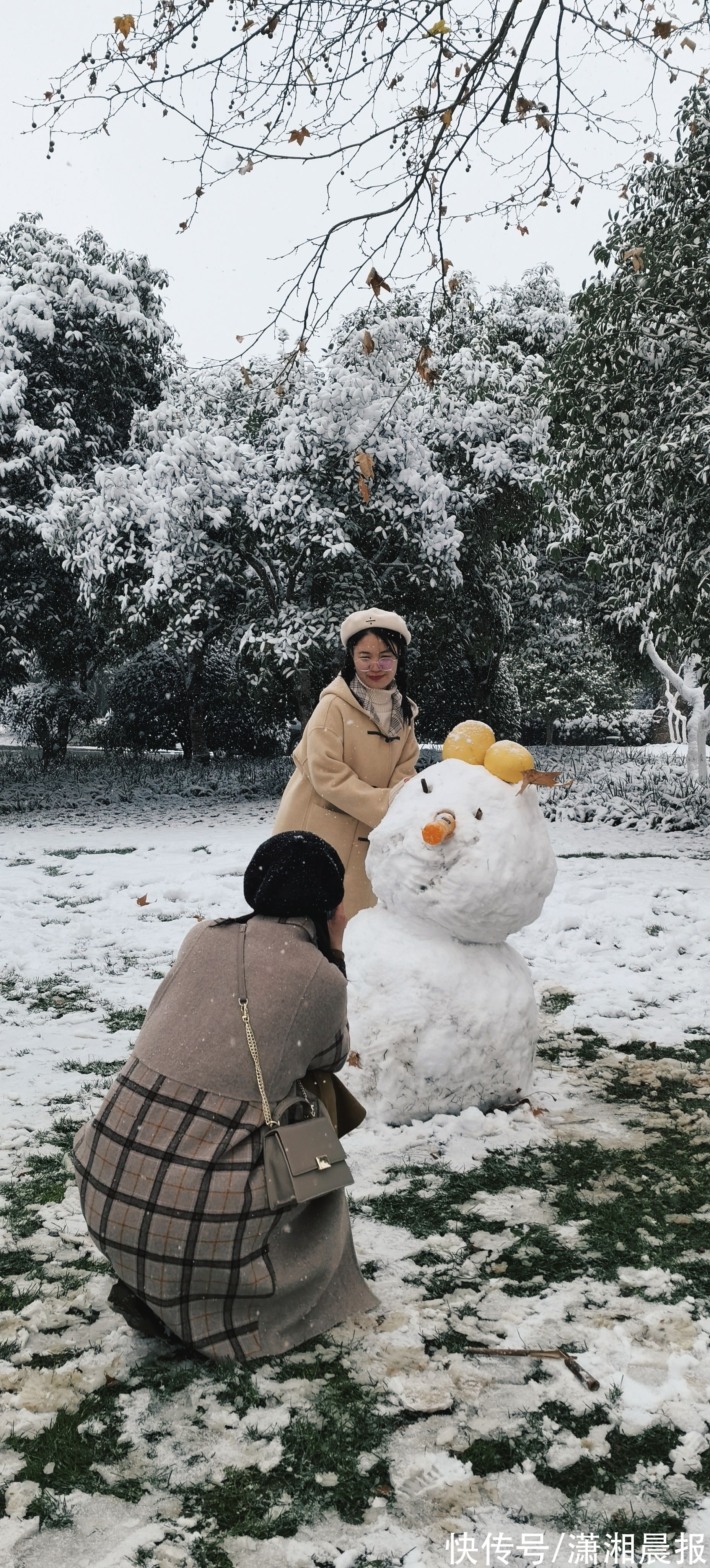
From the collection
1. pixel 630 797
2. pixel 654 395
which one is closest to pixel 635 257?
pixel 654 395

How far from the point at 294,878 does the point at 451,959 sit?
1.31 metres

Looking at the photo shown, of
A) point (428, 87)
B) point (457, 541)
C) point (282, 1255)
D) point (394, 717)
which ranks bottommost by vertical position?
point (282, 1255)

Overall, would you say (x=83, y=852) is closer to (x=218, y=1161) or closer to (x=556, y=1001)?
(x=556, y=1001)

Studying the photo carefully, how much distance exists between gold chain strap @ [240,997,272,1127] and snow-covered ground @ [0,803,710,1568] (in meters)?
0.55

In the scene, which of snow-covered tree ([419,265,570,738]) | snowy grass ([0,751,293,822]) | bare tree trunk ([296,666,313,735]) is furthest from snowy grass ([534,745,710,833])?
A: snowy grass ([0,751,293,822])

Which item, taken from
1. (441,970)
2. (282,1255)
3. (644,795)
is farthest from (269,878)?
(644,795)

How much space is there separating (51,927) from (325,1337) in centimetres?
443

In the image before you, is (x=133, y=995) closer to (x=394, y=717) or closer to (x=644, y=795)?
(x=394, y=717)

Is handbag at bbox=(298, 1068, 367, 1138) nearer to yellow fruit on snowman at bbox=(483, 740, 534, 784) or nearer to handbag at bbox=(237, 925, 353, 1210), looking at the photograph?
handbag at bbox=(237, 925, 353, 1210)

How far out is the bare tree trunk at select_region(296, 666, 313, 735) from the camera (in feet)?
38.3

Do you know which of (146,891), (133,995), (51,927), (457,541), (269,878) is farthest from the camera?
(457,541)

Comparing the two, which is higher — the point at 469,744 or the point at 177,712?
the point at 177,712

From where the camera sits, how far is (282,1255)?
2289 millimetres

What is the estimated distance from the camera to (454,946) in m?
3.65
